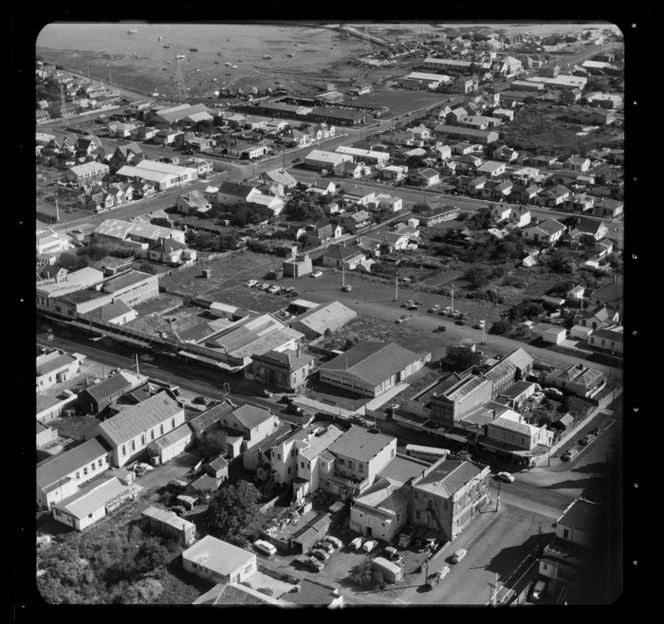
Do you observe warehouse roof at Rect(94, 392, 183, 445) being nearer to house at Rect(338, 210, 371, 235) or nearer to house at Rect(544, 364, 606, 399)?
house at Rect(544, 364, 606, 399)

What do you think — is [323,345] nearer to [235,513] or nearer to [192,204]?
[235,513]

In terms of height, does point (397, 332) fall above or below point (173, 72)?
below

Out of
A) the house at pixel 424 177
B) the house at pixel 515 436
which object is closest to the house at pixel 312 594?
the house at pixel 515 436

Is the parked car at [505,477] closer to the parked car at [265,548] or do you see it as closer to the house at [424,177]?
the parked car at [265,548]

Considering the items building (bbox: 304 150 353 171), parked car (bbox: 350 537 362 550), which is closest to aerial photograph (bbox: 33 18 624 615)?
parked car (bbox: 350 537 362 550)
